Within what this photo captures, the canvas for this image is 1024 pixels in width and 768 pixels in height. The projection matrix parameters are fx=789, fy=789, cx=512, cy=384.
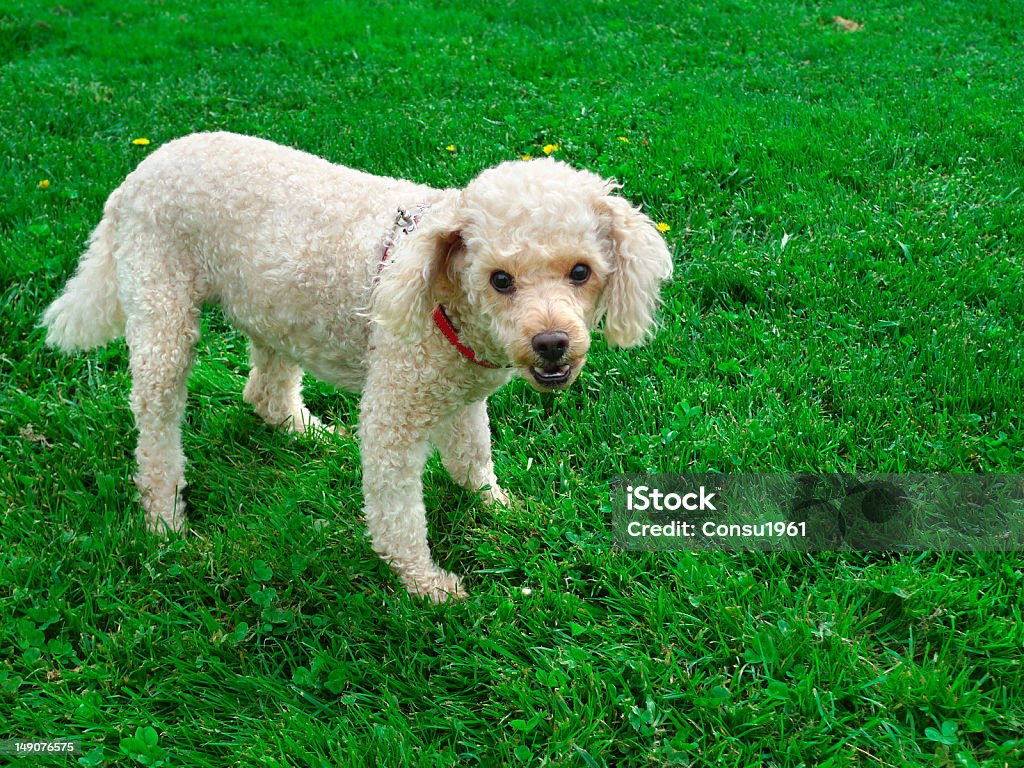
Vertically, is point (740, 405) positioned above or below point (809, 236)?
below

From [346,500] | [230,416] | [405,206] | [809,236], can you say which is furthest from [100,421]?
[809,236]

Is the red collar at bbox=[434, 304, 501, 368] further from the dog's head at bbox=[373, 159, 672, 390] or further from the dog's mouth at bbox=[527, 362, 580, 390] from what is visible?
the dog's mouth at bbox=[527, 362, 580, 390]

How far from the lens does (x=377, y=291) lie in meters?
2.39

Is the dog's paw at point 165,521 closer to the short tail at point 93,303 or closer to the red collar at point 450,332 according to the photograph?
the short tail at point 93,303

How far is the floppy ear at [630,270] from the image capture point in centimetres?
241

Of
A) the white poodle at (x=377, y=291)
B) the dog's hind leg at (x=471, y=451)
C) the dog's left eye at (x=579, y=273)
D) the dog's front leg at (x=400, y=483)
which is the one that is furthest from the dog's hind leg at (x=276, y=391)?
the dog's left eye at (x=579, y=273)

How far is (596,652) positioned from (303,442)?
1692 mm

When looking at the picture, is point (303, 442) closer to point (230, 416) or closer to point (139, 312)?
point (230, 416)

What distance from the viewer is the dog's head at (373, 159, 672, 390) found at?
2.23 m

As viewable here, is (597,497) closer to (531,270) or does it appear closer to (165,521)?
(531,270)

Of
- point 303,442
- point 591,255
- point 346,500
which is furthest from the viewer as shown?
point 303,442

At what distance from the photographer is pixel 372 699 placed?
95.3 inches

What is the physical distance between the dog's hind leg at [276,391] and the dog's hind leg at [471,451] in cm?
77

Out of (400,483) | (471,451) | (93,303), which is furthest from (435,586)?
(93,303)
